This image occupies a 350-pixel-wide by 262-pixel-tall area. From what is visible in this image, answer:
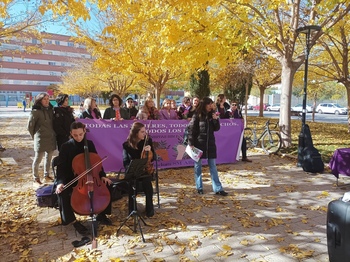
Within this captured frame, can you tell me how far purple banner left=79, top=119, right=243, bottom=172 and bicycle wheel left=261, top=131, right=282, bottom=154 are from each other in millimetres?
1714

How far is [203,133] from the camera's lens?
211 inches

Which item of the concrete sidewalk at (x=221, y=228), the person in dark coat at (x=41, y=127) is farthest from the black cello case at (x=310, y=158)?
the person in dark coat at (x=41, y=127)

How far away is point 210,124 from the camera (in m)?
5.41

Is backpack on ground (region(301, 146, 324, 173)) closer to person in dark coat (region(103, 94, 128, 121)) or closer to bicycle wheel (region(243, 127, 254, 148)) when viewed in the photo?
bicycle wheel (region(243, 127, 254, 148))

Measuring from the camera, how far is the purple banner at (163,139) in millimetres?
6438

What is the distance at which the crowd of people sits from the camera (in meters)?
3.90

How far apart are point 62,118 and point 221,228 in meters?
3.92

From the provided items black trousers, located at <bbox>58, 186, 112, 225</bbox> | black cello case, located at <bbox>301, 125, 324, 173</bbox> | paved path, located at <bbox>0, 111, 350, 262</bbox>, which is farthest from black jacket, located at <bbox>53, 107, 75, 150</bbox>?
black cello case, located at <bbox>301, 125, 324, 173</bbox>

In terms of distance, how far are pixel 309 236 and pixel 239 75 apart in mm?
18479

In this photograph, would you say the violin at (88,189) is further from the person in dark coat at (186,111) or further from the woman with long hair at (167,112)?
the person in dark coat at (186,111)

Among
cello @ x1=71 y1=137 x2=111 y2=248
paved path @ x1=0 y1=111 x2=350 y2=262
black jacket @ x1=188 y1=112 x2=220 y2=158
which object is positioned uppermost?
black jacket @ x1=188 y1=112 x2=220 y2=158

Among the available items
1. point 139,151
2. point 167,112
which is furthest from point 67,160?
point 167,112

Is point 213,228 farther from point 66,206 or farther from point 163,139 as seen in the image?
point 163,139

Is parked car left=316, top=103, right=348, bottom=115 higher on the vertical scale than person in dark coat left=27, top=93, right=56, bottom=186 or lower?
higher
